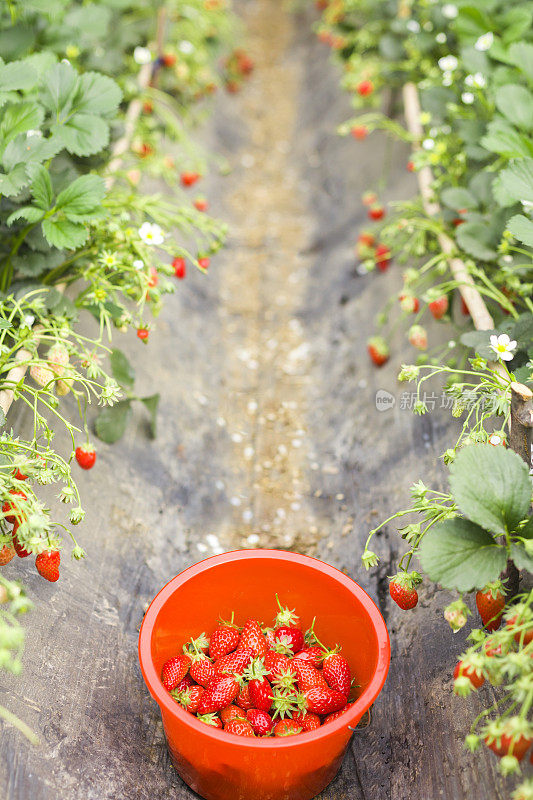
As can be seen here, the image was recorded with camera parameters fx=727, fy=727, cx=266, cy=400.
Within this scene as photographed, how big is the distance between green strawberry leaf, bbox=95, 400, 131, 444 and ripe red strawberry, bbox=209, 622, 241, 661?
0.75 meters

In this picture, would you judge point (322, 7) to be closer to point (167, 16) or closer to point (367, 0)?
point (367, 0)

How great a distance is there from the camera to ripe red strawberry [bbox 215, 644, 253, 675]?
174 cm

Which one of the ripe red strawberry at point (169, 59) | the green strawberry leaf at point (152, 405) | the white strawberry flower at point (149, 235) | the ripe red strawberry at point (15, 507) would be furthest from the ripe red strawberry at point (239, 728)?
the ripe red strawberry at point (169, 59)

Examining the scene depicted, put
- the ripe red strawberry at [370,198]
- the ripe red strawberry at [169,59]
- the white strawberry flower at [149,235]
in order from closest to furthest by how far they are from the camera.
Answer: the white strawberry flower at [149,235]
the ripe red strawberry at [370,198]
the ripe red strawberry at [169,59]

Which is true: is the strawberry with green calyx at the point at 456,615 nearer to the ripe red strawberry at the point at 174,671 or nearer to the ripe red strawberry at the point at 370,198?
the ripe red strawberry at the point at 174,671

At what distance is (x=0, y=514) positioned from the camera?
1.43m

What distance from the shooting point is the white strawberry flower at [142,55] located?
3213 millimetres

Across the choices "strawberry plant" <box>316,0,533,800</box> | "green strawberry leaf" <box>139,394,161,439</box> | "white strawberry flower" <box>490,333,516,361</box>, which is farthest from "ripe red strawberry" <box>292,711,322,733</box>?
"green strawberry leaf" <box>139,394,161,439</box>

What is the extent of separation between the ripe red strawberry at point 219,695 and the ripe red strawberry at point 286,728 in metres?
0.13

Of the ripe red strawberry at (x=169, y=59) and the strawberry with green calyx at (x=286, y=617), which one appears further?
the ripe red strawberry at (x=169, y=59)

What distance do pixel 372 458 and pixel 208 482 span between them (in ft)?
1.93

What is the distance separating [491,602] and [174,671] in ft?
2.51

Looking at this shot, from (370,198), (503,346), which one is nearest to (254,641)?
(503,346)

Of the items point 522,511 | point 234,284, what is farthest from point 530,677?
point 234,284
